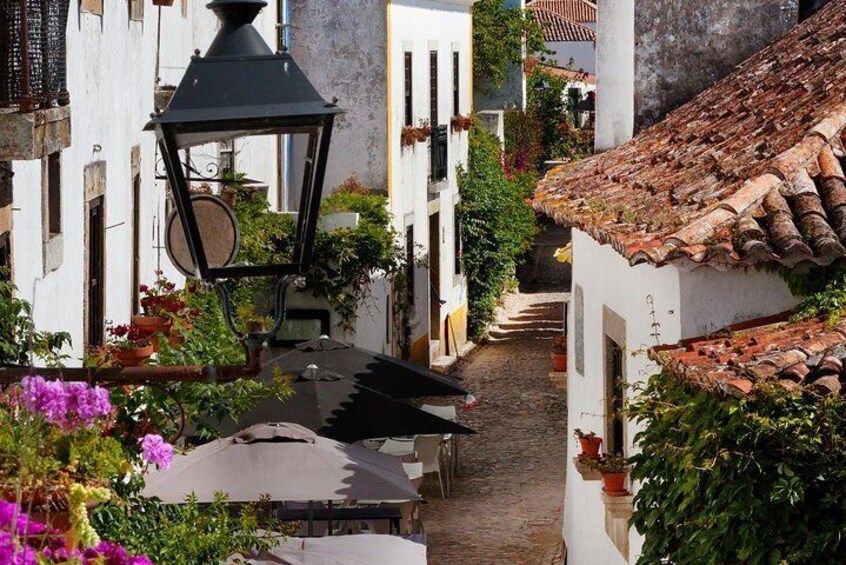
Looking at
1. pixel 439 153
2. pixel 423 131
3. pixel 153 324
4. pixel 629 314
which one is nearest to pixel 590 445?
pixel 629 314

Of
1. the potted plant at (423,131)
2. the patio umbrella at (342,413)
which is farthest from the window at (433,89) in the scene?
the patio umbrella at (342,413)

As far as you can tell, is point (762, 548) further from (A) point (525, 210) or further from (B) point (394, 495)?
(A) point (525, 210)

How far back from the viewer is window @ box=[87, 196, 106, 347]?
11141 mm

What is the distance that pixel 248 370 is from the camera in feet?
14.3

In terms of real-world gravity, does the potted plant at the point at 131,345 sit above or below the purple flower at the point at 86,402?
below

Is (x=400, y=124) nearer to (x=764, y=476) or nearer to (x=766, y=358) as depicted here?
(x=766, y=358)

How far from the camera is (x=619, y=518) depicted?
10.2 meters

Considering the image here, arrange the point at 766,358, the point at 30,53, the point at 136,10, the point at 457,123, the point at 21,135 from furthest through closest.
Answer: the point at 457,123 < the point at 136,10 < the point at 30,53 < the point at 21,135 < the point at 766,358

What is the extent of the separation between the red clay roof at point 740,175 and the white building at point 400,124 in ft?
32.0

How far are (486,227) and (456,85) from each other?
8.25 feet

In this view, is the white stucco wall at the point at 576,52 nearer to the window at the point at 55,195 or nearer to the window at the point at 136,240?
the window at the point at 136,240

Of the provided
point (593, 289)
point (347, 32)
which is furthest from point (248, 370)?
point (347, 32)

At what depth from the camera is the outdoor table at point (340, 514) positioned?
1088 cm

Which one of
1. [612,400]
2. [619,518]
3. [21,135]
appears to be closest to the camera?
[21,135]
